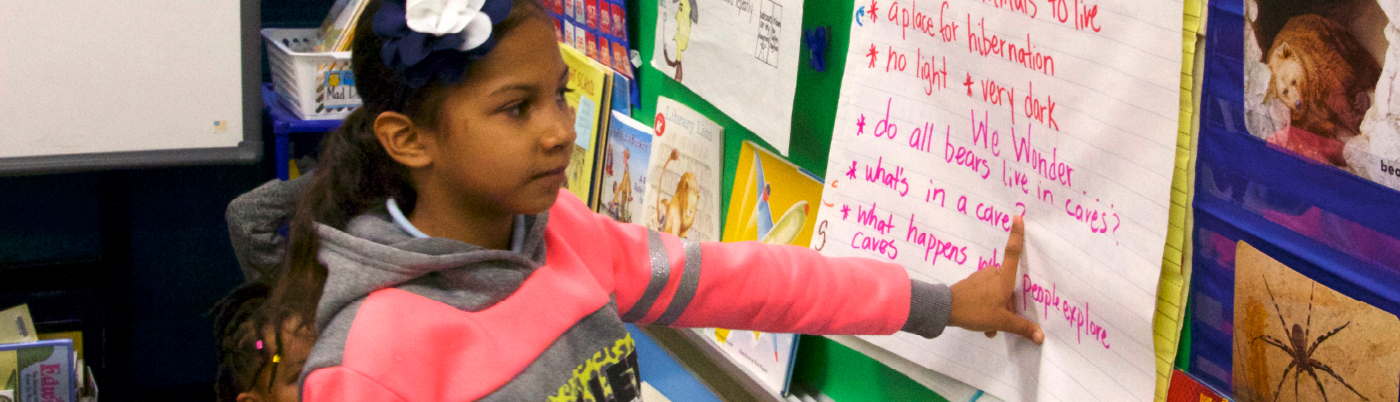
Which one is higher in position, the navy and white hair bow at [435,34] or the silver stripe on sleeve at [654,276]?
the navy and white hair bow at [435,34]

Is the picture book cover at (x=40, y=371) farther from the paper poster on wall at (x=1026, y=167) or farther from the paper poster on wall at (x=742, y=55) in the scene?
the paper poster on wall at (x=1026, y=167)

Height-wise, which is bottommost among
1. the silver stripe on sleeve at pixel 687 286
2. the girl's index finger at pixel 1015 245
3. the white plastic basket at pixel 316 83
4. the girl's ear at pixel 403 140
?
the white plastic basket at pixel 316 83

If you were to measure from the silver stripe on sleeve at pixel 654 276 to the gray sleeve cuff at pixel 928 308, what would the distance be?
0.66 ft

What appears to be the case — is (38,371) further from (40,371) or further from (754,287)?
(754,287)

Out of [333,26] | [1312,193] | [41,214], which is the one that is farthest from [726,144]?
[41,214]

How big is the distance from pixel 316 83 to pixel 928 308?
129 cm

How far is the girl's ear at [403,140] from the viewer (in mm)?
702

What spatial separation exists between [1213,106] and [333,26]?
1.58m

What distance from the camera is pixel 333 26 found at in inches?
72.4

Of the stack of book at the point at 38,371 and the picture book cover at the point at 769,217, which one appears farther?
the stack of book at the point at 38,371

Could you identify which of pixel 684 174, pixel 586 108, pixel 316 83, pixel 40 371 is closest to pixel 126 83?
pixel 316 83

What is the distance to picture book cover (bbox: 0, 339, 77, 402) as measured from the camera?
5.01 ft

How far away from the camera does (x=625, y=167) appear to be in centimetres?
140

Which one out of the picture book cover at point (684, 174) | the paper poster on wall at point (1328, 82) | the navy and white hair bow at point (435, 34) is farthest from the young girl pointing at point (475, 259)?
the picture book cover at point (684, 174)
